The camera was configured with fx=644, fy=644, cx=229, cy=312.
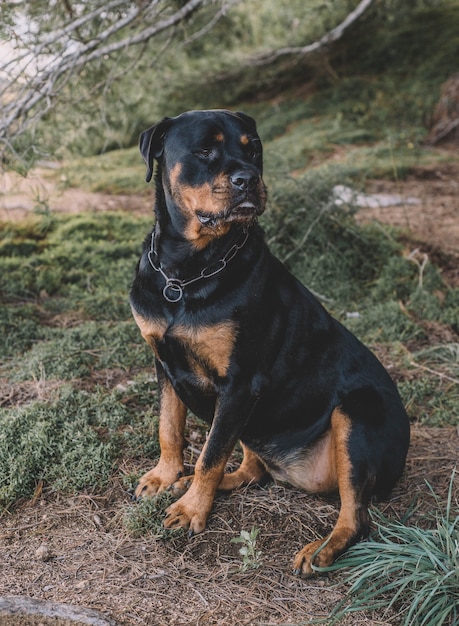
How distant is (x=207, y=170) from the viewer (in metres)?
2.94

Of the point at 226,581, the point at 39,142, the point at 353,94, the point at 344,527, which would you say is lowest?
the point at 353,94

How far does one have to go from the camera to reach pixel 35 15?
532cm

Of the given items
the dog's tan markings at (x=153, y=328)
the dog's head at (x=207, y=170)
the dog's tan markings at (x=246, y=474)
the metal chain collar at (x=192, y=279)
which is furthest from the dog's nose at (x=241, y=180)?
the dog's tan markings at (x=246, y=474)

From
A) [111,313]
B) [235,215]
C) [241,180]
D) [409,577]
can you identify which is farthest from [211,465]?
[111,313]

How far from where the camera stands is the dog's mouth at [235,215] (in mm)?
2877

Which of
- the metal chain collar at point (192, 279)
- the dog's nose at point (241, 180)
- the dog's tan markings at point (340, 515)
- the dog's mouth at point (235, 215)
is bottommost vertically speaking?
the dog's tan markings at point (340, 515)

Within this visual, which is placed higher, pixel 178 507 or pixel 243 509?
pixel 178 507

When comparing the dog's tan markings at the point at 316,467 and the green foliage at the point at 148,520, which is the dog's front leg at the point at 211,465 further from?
the dog's tan markings at the point at 316,467

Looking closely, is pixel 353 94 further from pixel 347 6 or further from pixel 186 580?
pixel 186 580

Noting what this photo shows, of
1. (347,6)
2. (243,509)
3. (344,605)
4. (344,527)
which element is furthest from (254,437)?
(347,6)

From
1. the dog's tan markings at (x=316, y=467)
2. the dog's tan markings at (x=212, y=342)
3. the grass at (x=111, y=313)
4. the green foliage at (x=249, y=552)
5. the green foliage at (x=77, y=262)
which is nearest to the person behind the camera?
the green foliage at (x=249, y=552)

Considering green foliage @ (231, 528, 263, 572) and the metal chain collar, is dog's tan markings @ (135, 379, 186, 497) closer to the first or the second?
the metal chain collar

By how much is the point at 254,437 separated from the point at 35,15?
13.3 feet

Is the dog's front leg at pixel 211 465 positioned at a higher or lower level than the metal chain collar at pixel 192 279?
lower
